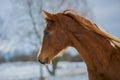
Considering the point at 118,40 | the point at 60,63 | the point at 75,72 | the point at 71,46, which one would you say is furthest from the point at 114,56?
the point at 60,63

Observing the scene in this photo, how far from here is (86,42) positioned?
10.6 feet

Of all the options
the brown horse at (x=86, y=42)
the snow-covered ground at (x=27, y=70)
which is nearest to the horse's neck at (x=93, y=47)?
the brown horse at (x=86, y=42)

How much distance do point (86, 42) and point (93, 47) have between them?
7 cm

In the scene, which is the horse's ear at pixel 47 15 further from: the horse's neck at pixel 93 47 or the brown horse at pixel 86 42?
the horse's neck at pixel 93 47

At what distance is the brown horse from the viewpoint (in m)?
3.14

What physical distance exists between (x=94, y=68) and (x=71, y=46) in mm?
259

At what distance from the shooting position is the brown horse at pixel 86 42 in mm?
3141

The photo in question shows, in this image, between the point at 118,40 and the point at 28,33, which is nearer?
the point at 118,40

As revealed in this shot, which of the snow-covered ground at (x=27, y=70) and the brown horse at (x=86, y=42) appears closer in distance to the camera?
the brown horse at (x=86, y=42)

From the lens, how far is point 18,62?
24734 mm

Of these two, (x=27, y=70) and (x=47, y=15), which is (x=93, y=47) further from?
(x=27, y=70)

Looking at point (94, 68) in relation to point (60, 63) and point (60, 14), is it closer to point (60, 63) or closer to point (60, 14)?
point (60, 14)

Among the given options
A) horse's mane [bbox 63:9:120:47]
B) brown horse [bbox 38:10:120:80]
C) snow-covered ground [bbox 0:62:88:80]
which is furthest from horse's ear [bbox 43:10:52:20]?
snow-covered ground [bbox 0:62:88:80]

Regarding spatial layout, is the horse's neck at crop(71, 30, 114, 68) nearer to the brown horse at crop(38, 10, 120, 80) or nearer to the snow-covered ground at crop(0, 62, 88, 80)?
the brown horse at crop(38, 10, 120, 80)
